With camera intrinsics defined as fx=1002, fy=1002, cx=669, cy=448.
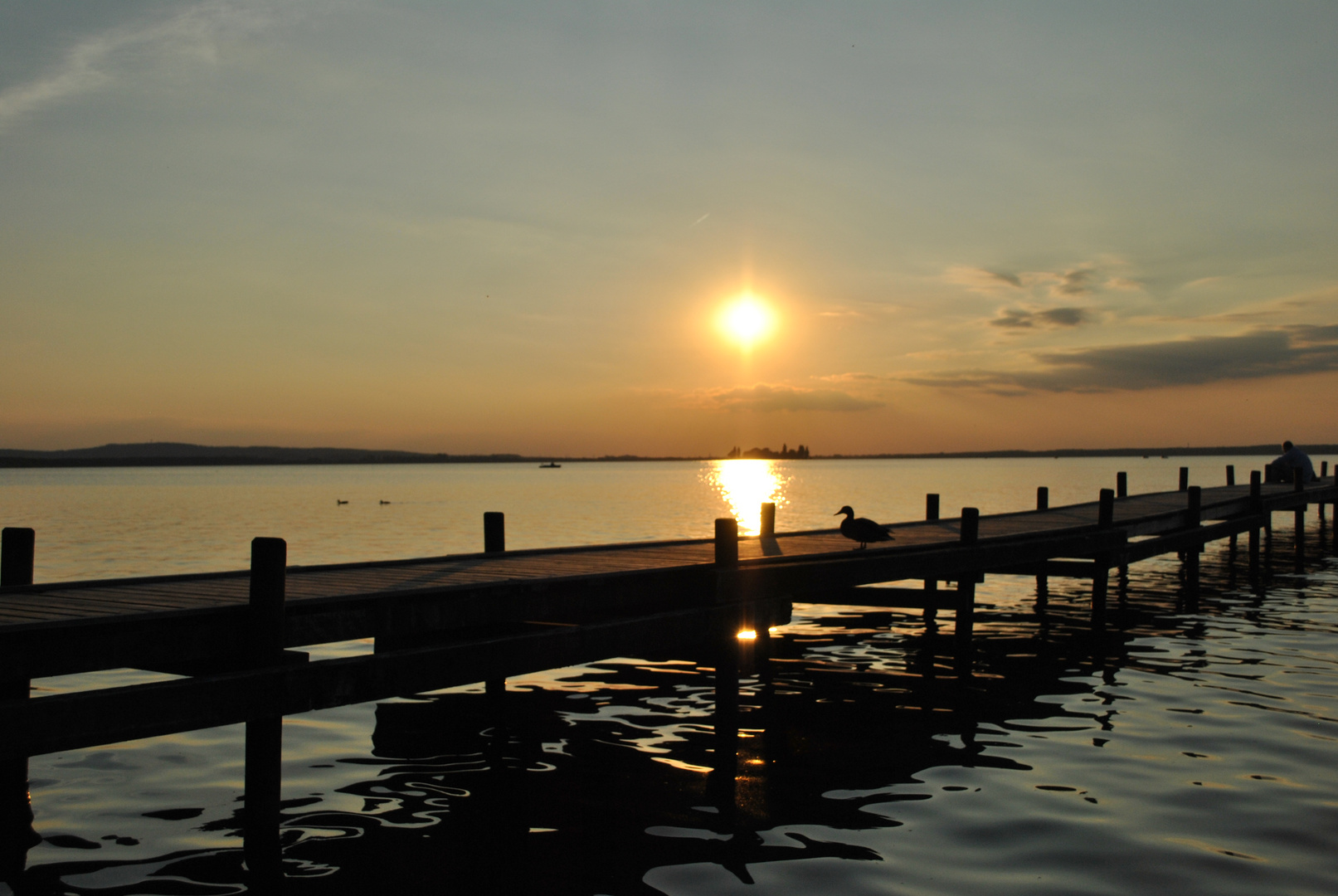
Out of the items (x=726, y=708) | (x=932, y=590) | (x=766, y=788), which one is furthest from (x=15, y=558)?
(x=932, y=590)

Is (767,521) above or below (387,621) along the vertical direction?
above

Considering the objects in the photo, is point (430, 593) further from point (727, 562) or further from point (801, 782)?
point (801, 782)

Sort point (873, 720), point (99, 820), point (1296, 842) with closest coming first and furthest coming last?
point (1296, 842)
point (99, 820)
point (873, 720)

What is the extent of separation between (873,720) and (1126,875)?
15.7 ft

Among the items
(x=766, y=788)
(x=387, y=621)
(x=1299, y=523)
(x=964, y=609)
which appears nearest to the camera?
(x=387, y=621)

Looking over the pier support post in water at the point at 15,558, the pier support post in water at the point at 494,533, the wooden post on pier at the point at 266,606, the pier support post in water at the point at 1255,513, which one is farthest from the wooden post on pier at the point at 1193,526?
the pier support post in water at the point at 15,558

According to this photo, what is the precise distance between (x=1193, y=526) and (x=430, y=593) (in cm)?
2117

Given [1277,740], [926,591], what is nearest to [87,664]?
[1277,740]

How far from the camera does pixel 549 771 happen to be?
10.2 m

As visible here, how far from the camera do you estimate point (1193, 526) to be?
23.7 m

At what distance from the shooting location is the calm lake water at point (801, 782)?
25.1 ft

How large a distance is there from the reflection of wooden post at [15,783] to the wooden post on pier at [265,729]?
1.86 meters

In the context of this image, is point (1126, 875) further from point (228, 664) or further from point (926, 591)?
point (926, 591)

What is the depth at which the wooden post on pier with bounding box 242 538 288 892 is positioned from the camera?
694cm
